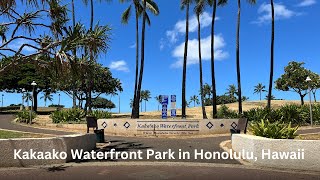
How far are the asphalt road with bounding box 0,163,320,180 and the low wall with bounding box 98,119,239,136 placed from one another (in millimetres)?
12839

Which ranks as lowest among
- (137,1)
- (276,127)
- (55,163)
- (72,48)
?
(55,163)

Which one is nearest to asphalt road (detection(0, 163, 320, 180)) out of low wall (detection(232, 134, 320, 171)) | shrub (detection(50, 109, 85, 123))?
low wall (detection(232, 134, 320, 171))

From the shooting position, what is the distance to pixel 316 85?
7488cm

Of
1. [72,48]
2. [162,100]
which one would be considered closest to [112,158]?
[72,48]

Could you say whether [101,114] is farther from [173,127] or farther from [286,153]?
[286,153]

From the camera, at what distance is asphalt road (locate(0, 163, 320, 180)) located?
9453 millimetres

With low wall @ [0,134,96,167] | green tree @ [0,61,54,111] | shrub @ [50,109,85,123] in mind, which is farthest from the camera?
green tree @ [0,61,54,111]

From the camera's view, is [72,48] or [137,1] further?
[137,1]

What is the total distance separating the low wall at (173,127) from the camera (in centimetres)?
2403

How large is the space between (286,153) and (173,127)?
1369 centimetres

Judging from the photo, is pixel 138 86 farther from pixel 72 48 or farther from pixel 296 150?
pixel 296 150

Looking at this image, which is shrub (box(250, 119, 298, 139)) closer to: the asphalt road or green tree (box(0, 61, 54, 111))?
the asphalt road

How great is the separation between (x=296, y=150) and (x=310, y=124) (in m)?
20.5

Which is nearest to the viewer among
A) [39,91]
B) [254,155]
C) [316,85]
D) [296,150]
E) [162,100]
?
[296,150]
